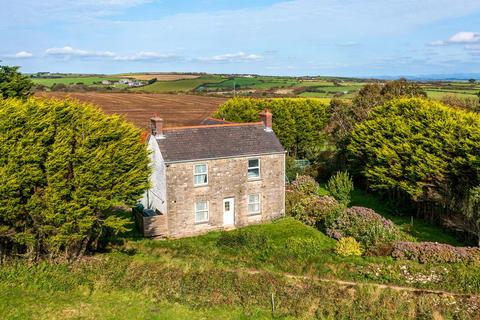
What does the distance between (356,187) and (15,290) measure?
30678 mm

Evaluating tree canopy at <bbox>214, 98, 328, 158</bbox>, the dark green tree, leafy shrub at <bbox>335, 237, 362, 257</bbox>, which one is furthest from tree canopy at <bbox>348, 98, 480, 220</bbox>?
tree canopy at <bbox>214, 98, 328, 158</bbox>

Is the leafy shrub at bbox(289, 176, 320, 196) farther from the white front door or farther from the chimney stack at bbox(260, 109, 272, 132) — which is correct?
the white front door

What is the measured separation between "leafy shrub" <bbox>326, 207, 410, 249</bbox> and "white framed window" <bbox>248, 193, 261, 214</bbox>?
509cm

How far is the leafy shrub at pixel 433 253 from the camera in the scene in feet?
70.3

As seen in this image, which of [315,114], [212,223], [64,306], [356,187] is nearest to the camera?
[64,306]

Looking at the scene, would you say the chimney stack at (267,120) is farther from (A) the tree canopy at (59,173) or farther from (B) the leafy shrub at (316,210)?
(A) the tree canopy at (59,173)

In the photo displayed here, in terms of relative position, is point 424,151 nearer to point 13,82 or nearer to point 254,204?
point 254,204

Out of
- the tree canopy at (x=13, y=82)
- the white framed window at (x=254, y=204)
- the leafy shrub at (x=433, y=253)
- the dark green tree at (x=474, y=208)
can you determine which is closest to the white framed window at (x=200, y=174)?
the white framed window at (x=254, y=204)

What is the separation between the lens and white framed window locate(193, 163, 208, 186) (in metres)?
27.2

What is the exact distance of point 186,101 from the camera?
300 ft

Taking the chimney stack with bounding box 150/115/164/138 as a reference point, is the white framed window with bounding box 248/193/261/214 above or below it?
below

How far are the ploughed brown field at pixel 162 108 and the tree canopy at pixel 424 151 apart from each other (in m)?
37.8

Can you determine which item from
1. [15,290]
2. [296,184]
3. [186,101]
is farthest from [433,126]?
[186,101]

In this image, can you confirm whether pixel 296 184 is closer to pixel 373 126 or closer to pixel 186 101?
pixel 373 126
